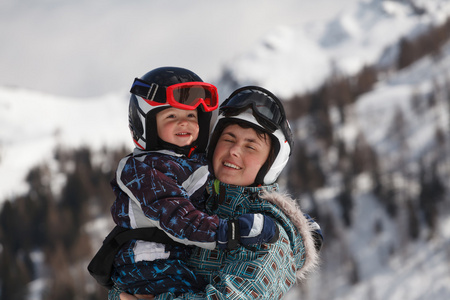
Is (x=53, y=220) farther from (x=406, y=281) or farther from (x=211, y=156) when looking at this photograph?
(x=211, y=156)

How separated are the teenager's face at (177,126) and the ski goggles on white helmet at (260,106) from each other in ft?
1.47

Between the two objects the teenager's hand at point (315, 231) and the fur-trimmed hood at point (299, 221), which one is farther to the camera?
the teenager's hand at point (315, 231)

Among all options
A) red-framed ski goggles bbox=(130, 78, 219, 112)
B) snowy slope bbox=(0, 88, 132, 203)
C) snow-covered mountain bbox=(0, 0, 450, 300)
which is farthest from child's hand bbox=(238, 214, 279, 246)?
snowy slope bbox=(0, 88, 132, 203)

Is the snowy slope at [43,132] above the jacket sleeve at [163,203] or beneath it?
beneath

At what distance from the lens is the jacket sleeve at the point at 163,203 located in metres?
3.46

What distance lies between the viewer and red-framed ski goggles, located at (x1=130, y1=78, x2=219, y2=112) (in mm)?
3916

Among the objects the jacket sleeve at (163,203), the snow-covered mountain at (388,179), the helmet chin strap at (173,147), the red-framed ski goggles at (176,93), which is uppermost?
the red-framed ski goggles at (176,93)

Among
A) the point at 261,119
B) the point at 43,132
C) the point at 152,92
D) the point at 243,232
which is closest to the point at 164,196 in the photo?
the point at 243,232

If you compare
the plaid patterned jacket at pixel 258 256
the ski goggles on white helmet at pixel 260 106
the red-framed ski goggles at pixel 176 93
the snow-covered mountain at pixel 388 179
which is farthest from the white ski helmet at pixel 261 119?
the snow-covered mountain at pixel 388 179

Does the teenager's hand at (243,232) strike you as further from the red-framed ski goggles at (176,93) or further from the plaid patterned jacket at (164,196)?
the red-framed ski goggles at (176,93)

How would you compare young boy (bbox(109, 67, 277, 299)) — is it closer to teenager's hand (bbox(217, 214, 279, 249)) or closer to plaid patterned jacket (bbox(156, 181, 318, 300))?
teenager's hand (bbox(217, 214, 279, 249))

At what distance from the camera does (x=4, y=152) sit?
134m

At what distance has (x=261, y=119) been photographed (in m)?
4.21

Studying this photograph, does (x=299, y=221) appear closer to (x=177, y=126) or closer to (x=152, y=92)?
(x=177, y=126)
